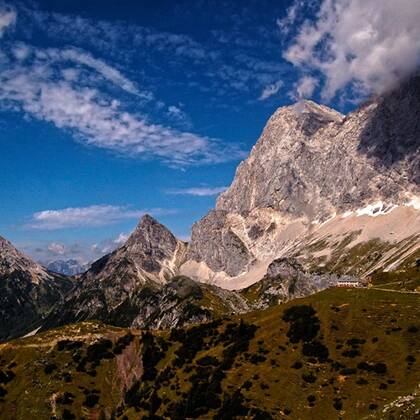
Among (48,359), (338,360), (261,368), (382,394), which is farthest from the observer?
(48,359)

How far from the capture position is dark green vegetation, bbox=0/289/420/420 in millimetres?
106938

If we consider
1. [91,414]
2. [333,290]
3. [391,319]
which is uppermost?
[333,290]

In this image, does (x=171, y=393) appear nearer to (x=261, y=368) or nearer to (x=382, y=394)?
(x=261, y=368)

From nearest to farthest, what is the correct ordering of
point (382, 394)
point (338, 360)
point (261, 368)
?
1. point (382, 394)
2. point (338, 360)
3. point (261, 368)

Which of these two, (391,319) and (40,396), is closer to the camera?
(391,319)

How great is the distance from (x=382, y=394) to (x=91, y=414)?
100 meters

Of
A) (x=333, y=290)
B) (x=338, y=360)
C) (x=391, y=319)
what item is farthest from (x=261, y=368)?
(x=333, y=290)

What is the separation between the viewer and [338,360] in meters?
119

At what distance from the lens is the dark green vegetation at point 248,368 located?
106938mm

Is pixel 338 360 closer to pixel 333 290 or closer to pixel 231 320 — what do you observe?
pixel 333 290

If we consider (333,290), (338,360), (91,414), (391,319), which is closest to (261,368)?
(338,360)

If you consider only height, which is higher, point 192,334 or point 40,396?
point 192,334

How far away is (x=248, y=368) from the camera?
129750 millimetres

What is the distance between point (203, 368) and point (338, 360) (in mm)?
37550
